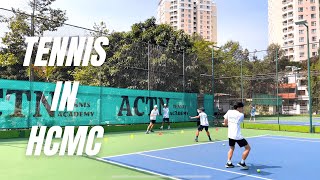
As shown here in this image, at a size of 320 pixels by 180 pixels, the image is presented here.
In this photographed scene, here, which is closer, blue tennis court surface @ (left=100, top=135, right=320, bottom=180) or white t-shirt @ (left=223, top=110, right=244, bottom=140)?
blue tennis court surface @ (left=100, top=135, right=320, bottom=180)

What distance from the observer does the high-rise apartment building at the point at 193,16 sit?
139 metres

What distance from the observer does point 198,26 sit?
142m

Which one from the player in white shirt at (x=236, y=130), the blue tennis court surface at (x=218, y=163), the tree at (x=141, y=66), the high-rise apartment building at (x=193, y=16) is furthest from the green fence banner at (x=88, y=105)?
the high-rise apartment building at (x=193, y=16)

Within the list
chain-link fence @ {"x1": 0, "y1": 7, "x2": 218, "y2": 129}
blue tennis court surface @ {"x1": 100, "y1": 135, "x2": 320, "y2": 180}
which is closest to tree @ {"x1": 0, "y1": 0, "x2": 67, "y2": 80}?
chain-link fence @ {"x1": 0, "y1": 7, "x2": 218, "y2": 129}

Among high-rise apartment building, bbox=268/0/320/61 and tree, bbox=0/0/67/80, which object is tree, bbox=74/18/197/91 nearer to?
tree, bbox=0/0/67/80

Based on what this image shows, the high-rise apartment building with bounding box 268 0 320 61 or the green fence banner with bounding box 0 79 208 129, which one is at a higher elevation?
the high-rise apartment building with bounding box 268 0 320 61

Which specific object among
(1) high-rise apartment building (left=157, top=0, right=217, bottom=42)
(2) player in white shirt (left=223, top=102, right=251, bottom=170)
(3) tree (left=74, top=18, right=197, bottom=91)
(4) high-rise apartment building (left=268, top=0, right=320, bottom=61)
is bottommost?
(2) player in white shirt (left=223, top=102, right=251, bottom=170)

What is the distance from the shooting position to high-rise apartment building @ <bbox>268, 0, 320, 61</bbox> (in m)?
96.2

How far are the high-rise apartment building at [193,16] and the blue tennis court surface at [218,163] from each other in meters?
128

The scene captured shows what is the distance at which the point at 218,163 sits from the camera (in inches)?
332

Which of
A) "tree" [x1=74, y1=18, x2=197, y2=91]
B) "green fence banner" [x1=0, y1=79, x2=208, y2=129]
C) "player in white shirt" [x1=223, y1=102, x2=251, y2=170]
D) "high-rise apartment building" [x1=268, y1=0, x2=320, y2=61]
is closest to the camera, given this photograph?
"player in white shirt" [x1=223, y1=102, x2=251, y2=170]

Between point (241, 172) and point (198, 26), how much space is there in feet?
455

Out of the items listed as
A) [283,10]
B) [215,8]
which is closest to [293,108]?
[283,10]

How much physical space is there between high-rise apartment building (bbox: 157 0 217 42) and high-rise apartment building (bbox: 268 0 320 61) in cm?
3094
